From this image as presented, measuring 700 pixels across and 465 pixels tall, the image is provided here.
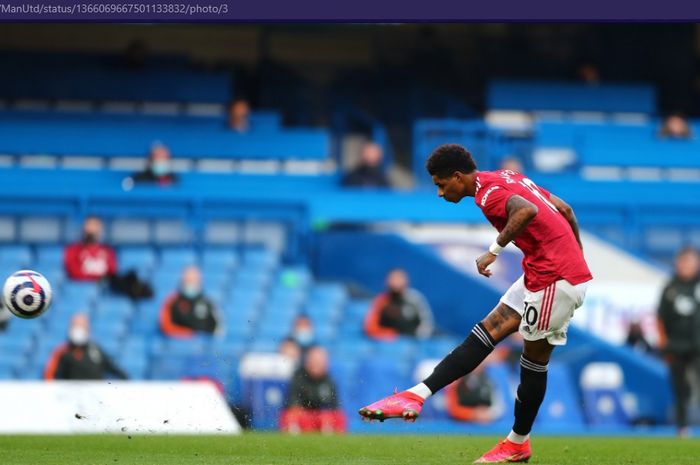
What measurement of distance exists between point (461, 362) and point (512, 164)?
1141 cm

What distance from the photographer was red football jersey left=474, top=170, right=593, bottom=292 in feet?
27.8

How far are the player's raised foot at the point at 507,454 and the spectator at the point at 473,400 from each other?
275 inches

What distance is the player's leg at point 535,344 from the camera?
8438 mm

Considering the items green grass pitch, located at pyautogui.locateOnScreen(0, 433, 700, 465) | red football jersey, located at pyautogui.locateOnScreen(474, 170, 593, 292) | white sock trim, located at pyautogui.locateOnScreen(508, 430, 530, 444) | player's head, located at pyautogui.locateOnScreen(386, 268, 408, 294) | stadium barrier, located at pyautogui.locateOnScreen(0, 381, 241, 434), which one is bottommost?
green grass pitch, located at pyautogui.locateOnScreen(0, 433, 700, 465)

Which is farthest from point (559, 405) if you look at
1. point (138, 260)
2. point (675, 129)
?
point (675, 129)

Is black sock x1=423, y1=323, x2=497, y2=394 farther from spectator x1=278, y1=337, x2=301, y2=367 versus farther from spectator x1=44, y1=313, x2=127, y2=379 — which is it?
spectator x1=44, y1=313, x2=127, y2=379

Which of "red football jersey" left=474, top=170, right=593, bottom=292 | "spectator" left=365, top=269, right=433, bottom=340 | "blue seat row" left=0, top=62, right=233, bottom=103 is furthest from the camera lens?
"blue seat row" left=0, top=62, right=233, bottom=103

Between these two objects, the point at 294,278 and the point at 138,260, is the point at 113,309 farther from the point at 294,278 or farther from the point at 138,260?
the point at 294,278

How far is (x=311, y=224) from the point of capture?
20.5m

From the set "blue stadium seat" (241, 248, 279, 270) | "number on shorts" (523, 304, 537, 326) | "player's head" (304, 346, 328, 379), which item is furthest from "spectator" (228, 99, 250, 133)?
"number on shorts" (523, 304, 537, 326)

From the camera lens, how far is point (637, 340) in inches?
730

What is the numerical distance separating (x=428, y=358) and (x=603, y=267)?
13.6 feet

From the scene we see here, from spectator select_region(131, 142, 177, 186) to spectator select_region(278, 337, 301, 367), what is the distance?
5.20 meters

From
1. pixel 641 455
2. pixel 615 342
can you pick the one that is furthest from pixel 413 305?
pixel 641 455
